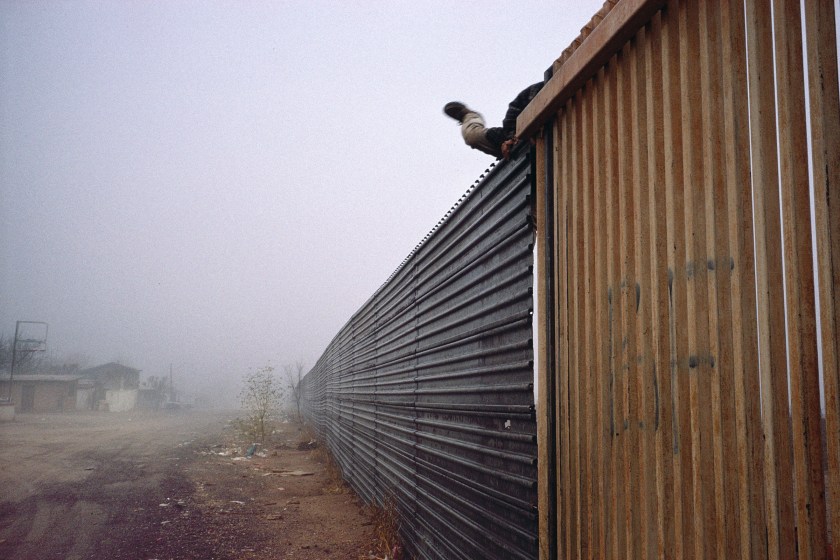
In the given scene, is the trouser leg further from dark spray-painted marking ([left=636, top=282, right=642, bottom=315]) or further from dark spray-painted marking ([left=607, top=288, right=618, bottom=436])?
dark spray-painted marking ([left=636, top=282, right=642, bottom=315])

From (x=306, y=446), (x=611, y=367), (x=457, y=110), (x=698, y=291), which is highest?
(x=457, y=110)

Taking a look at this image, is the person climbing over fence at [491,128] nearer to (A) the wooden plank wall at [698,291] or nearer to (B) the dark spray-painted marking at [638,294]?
(A) the wooden plank wall at [698,291]

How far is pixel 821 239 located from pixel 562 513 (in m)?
1.51

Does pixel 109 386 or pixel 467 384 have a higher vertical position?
pixel 467 384

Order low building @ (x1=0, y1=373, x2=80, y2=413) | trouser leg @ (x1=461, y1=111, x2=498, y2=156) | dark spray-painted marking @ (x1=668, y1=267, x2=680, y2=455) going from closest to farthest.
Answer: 1. dark spray-painted marking @ (x1=668, y1=267, x2=680, y2=455)
2. trouser leg @ (x1=461, y1=111, x2=498, y2=156)
3. low building @ (x1=0, y1=373, x2=80, y2=413)

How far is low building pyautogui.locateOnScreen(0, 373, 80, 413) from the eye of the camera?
4747 centimetres

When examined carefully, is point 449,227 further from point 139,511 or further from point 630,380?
point 139,511

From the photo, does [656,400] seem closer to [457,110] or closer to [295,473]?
[457,110]

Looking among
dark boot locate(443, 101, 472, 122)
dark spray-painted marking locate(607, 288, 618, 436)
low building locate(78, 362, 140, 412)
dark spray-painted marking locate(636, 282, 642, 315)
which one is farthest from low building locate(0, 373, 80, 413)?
dark spray-painted marking locate(636, 282, 642, 315)

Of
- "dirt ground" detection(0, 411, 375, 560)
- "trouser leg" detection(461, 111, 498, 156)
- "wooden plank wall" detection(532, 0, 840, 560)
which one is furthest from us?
→ "dirt ground" detection(0, 411, 375, 560)

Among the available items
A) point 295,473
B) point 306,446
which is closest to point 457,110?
point 295,473

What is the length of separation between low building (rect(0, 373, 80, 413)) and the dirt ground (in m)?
41.7

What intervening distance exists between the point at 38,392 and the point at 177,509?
5051 cm

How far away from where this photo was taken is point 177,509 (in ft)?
25.0
